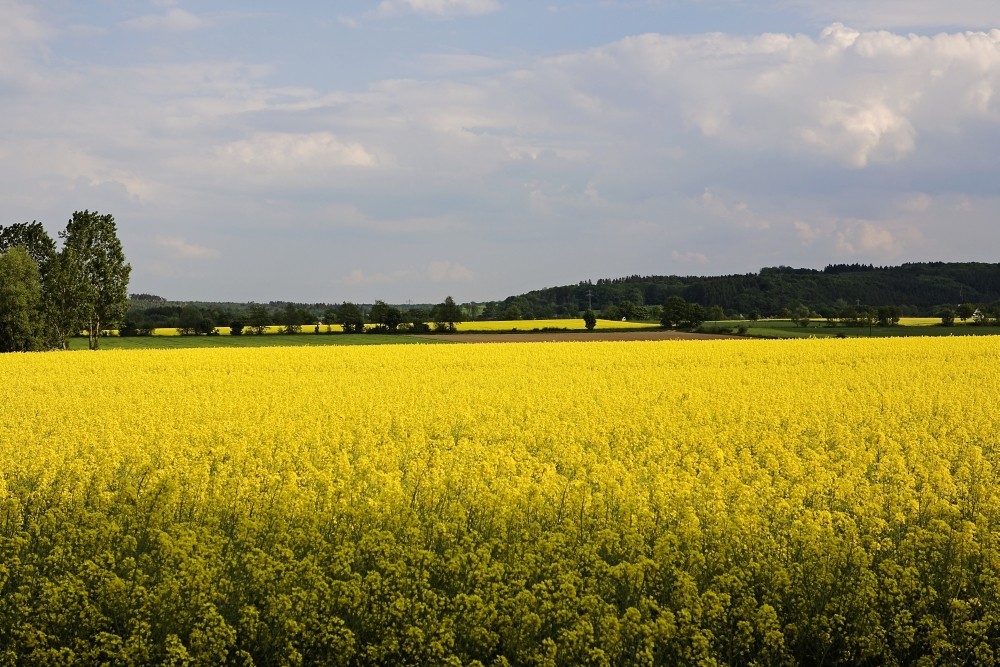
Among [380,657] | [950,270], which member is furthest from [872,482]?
[950,270]

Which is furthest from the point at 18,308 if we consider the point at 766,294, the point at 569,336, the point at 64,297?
the point at 766,294

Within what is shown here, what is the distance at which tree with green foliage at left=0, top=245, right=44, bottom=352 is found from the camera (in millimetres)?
58344

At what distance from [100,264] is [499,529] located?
67397mm

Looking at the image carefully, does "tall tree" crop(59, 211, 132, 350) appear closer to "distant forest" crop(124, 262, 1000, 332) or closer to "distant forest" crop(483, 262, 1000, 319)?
"distant forest" crop(124, 262, 1000, 332)

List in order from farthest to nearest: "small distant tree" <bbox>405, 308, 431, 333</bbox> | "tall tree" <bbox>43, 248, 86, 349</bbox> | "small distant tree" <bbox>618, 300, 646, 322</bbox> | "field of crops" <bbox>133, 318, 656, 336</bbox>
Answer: "small distant tree" <bbox>618, 300, 646, 322</bbox> < "field of crops" <bbox>133, 318, 656, 336</bbox> < "small distant tree" <bbox>405, 308, 431, 333</bbox> < "tall tree" <bbox>43, 248, 86, 349</bbox>

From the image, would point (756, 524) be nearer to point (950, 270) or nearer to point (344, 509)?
point (344, 509)

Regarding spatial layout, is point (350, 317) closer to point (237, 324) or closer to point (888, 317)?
point (237, 324)

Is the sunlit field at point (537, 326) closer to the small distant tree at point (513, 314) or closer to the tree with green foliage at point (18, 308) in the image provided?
the small distant tree at point (513, 314)

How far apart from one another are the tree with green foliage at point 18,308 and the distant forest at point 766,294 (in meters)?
39.0

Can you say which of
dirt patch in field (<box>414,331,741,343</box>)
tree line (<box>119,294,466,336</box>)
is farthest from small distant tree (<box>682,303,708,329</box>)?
tree line (<box>119,294,466,336</box>)

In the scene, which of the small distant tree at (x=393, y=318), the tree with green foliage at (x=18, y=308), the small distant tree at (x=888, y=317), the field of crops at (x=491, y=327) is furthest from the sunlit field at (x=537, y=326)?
the tree with green foliage at (x=18, y=308)

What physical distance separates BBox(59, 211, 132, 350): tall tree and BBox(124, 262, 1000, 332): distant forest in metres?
33.9

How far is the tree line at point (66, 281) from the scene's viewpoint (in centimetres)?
5984

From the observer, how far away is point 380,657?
20.3 feet
